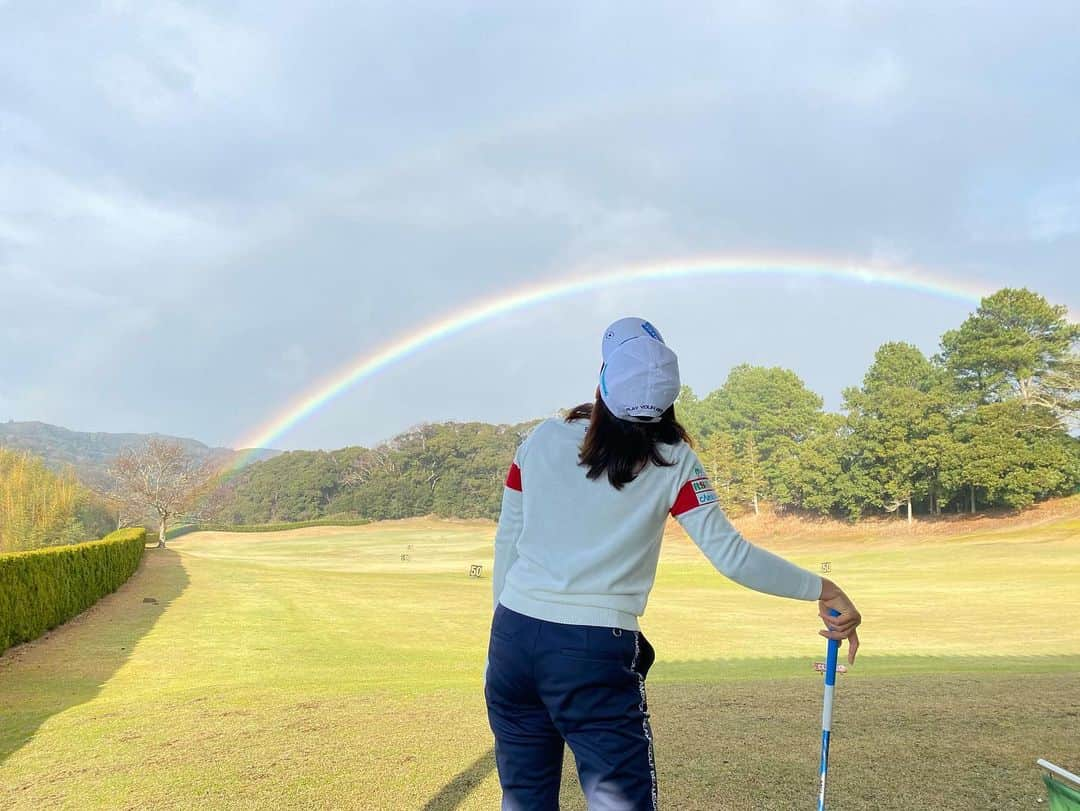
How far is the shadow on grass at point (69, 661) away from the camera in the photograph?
7.10 m

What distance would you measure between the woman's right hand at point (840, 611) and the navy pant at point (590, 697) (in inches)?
21.9

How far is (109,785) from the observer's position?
184 inches

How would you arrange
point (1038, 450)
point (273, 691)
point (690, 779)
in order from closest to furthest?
point (690, 779)
point (273, 691)
point (1038, 450)

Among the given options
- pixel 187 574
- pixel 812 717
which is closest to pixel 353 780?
pixel 812 717

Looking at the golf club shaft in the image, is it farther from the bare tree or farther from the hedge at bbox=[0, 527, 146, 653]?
the bare tree

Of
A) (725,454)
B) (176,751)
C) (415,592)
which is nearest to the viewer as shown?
(176,751)

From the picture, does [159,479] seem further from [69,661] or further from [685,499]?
[685,499]

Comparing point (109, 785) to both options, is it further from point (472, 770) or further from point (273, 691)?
point (273, 691)

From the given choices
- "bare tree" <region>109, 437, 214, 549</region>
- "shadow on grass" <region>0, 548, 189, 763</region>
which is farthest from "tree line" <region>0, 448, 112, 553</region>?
"shadow on grass" <region>0, 548, 189, 763</region>

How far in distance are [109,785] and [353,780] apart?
1.40 m

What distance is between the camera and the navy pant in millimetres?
2117

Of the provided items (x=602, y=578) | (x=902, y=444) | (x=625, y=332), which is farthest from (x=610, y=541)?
(x=902, y=444)

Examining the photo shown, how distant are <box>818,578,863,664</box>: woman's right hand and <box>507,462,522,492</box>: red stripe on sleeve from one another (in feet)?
3.04

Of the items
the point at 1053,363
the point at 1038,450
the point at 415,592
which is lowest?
the point at 415,592
